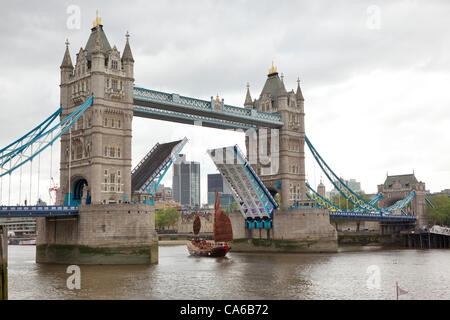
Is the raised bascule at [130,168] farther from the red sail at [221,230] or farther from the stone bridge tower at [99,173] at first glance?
the red sail at [221,230]

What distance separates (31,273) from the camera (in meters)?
42.5

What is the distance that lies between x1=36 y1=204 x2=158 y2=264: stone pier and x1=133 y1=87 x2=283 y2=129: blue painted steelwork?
13.1m

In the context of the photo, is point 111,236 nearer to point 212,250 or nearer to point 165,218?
point 212,250

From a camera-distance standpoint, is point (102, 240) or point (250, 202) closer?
point (102, 240)

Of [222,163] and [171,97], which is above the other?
[171,97]

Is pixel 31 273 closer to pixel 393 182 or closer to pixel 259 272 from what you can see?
pixel 259 272

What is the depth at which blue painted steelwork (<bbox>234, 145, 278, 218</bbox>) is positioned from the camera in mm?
63094

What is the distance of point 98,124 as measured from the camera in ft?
171

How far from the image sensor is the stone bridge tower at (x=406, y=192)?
10238 centimetres

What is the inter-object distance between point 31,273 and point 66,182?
573 inches

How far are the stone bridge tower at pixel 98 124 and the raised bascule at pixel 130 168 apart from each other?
0.34 feet

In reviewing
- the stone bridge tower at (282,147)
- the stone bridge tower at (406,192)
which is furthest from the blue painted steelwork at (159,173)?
the stone bridge tower at (406,192)

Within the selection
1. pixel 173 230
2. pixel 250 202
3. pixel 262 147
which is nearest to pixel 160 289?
pixel 250 202
